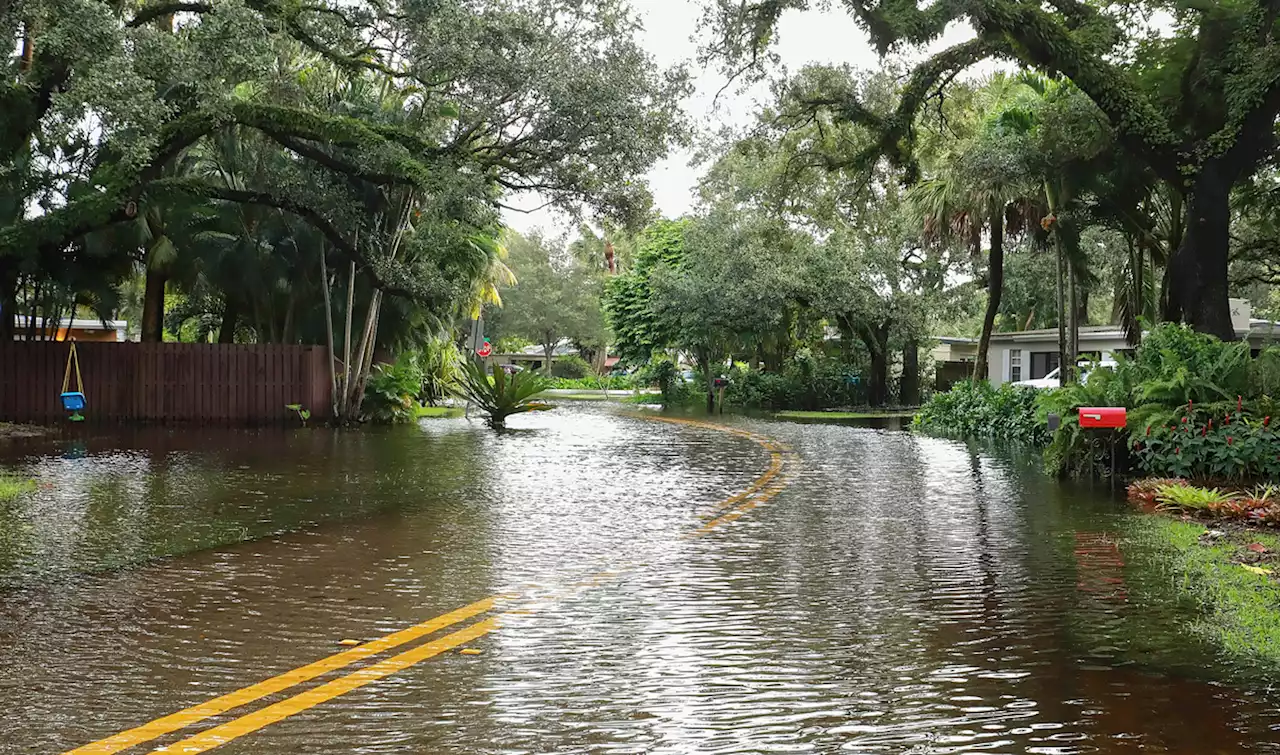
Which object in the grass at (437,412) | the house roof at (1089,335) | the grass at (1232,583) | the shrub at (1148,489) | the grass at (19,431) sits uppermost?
the house roof at (1089,335)

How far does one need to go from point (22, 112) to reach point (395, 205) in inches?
319

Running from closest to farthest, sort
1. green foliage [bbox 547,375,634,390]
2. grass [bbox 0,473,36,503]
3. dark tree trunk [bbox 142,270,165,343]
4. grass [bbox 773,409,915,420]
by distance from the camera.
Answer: grass [bbox 0,473,36,503]
dark tree trunk [bbox 142,270,165,343]
grass [bbox 773,409,915,420]
green foliage [bbox 547,375,634,390]

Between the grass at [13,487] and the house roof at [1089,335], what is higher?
the house roof at [1089,335]

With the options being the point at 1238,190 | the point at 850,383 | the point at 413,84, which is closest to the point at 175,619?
the point at 413,84

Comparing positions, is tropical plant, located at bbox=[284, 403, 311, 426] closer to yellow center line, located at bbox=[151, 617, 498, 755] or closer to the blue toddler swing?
the blue toddler swing

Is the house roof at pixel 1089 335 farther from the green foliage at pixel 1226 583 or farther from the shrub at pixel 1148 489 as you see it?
the green foliage at pixel 1226 583

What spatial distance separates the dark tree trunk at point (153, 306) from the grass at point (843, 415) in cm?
1719

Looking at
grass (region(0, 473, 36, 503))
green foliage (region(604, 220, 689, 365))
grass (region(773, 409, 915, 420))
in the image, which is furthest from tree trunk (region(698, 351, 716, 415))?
grass (region(0, 473, 36, 503))

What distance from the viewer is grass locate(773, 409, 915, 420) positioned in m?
35.0

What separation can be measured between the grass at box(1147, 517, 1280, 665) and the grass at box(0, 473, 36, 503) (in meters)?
10.7

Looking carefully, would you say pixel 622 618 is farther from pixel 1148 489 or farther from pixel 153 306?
pixel 153 306

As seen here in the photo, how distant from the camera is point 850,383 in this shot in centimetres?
4334

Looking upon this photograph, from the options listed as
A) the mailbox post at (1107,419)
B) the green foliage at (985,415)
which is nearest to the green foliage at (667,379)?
the green foliage at (985,415)

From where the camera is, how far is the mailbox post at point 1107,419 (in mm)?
14609
